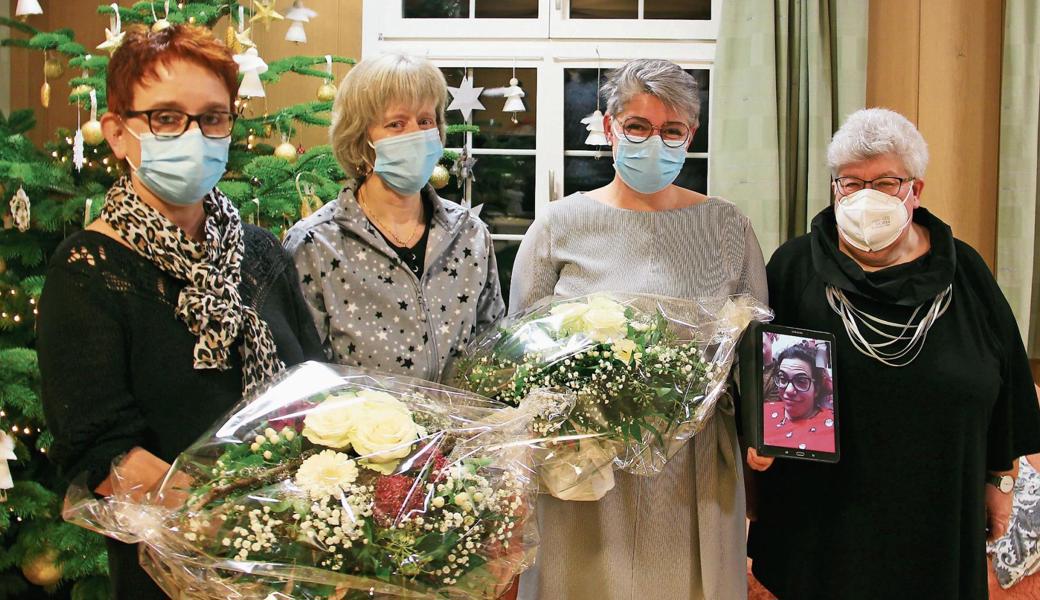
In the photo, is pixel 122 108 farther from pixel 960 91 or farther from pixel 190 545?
pixel 960 91

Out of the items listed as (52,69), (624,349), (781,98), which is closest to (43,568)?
(52,69)

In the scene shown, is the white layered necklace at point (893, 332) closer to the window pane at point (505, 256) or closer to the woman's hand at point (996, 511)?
the woman's hand at point (996, 511)

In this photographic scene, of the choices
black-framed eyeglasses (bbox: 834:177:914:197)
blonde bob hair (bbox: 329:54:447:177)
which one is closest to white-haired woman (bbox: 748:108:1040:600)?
black-framed eyeglasses (bbox: 834:177:914:197)

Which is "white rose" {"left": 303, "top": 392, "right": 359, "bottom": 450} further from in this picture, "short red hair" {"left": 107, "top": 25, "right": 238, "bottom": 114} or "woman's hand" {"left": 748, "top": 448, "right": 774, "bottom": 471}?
"woman's hand" {"left": 748, "top": 448, "right": 774, "bottom": 471}

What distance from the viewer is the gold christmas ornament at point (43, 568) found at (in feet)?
8.87

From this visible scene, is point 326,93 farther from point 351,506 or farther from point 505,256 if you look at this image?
point 351,506

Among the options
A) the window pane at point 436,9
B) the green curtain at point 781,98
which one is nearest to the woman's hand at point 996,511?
the green curtain at point 781,98

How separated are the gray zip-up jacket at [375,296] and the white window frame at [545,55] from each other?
6.61 ft

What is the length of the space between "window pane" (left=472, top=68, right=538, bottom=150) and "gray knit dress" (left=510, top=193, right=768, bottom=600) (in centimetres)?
191

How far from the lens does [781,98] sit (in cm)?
368

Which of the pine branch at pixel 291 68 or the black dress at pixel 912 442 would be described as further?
the pine branch at pixel 291 68

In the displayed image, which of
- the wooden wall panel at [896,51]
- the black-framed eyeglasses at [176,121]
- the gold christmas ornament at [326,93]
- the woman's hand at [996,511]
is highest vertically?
the wooden wall panel at [896,51]

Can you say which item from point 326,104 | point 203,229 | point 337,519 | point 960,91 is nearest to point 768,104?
point 960,91

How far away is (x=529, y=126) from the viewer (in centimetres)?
396
